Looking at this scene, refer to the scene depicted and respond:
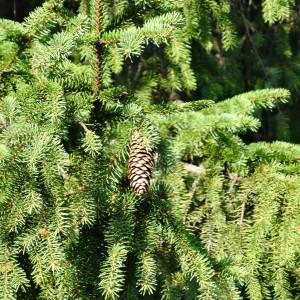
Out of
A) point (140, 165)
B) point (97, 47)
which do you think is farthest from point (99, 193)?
point (97, 47)

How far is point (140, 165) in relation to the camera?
1.46 meters

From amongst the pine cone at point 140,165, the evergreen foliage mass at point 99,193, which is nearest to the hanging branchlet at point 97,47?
the evergreen foliage mass at point 99,193

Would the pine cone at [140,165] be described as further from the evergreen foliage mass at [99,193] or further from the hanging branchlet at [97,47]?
the hanging branchlet at [97,47]

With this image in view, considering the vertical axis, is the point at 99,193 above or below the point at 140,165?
below

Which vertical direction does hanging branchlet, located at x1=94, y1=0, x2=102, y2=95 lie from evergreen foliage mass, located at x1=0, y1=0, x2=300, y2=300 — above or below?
above

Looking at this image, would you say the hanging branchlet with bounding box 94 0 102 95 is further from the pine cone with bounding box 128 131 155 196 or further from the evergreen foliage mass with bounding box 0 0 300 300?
the pine cone with bounding box 128 131 155 196

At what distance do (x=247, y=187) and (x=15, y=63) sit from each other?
96 cm

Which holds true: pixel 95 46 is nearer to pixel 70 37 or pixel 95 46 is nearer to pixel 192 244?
pixel 70 37

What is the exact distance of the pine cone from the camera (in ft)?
4.80

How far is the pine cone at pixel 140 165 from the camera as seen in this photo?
146cm

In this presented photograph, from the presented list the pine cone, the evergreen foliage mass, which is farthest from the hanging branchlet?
the pine cone

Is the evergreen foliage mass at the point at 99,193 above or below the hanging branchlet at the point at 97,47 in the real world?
below

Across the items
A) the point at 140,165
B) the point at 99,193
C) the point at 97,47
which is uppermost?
the point at 97,47

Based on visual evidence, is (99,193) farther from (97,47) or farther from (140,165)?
(97,47)
